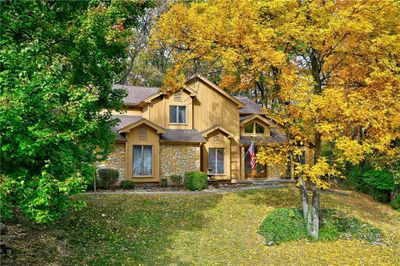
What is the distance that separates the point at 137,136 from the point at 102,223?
30.2 feet

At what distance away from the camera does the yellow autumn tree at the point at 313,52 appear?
13.0m

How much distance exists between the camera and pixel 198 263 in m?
11.4

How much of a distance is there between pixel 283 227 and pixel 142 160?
10.9m

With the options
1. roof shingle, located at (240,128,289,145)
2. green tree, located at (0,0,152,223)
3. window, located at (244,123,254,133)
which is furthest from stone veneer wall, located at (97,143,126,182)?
green tree, located at (0,0,152,223)

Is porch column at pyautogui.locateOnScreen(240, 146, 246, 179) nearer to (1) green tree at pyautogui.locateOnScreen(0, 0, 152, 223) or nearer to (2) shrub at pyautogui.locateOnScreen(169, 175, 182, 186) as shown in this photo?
(2) shrub at pyautogui.locateOnScreen(169, 175, 182, 186)

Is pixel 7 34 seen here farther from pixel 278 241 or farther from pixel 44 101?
pixel 278 241

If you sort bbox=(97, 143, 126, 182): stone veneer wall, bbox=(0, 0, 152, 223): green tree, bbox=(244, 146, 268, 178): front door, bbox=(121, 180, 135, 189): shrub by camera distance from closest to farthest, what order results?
bbox=(0, 0, 152, 223): green tree, bbox=(121, 180, 135, 189): shrub, bbox=(97, 143, 126, 182): stone veneer wall, bbox=(244, 146, 268, 178): front door

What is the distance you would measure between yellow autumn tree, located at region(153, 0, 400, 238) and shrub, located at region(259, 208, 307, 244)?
43cm

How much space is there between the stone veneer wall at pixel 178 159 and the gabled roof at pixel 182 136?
1.35ft

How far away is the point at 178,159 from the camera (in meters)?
23.3

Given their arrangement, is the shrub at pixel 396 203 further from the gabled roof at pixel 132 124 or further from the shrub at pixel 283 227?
the gabled roof at pixel 132 124

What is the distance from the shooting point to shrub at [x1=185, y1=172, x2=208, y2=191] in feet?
70.8

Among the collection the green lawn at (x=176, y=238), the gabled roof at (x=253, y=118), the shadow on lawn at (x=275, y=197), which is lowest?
the green lawn at (x=176, y=238)

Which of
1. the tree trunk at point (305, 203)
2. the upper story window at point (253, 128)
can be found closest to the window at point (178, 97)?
the upper story window at point (253, 128)
